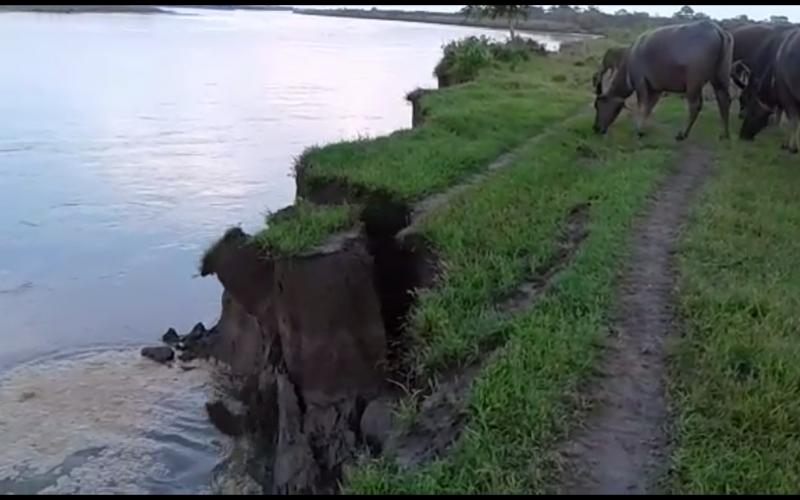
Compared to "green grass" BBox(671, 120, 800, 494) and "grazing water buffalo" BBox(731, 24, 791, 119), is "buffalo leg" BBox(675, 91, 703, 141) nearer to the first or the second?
"grazing water buffalo" BBox(731, 24, 791, 119)

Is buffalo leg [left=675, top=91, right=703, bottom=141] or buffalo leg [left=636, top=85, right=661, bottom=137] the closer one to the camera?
buffalo leg [left=675, top=91, right=703, bottom=141]

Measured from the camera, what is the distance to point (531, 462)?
371 centimetres

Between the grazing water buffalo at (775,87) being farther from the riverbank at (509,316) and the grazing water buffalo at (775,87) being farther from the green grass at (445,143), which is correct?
the green grass at (445,143)

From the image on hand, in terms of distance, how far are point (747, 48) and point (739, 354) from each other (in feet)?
33.6

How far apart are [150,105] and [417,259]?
24.9m

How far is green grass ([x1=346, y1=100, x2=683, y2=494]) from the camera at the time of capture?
3744 millimetres

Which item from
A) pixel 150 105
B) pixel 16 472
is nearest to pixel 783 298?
pixel 16 472

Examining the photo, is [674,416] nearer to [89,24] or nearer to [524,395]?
[524,395]

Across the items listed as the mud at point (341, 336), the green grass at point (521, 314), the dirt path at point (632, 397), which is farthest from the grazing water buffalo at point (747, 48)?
the dirt path at point (632, 397)

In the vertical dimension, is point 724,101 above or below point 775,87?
below

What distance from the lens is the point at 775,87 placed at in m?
10.5

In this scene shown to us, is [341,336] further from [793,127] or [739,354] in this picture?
[793,127]

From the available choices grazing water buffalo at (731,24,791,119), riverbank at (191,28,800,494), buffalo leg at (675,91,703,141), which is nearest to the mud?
riverbank at (191,28,800,494)

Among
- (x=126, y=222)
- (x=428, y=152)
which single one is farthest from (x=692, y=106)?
(x=126, y=222)
